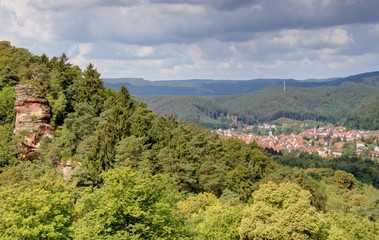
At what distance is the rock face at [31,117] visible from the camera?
50.5m

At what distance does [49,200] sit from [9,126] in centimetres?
3252

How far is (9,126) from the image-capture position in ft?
174

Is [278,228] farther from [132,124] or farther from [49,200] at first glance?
[132,124]

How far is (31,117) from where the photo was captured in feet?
169

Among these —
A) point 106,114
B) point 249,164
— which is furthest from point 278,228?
point 249,164

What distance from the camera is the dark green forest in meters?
22.9

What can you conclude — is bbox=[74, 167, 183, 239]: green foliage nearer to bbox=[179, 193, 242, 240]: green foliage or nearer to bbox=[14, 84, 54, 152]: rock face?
bbox=[179, 193, 242, 240]: green foliage

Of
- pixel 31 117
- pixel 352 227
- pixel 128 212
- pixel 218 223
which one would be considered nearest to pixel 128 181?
pixel 128 212

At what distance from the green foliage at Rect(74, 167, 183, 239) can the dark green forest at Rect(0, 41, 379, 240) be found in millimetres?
54

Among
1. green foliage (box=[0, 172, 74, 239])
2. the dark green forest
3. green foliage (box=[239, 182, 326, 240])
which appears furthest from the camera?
green foliage (box=[239, 182, 326, 240])

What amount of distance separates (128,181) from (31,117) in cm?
3125

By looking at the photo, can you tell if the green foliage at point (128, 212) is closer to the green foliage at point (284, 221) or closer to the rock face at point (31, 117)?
the green foliage at point (284, 221)

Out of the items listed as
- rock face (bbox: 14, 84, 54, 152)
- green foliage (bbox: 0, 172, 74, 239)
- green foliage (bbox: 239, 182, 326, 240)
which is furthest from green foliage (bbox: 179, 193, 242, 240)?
rock face (bbox: 14, 84, 54, 152)

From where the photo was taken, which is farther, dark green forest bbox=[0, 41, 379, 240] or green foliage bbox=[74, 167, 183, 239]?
dark green forest bbox=[0, 41, 379, 240]
